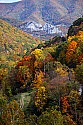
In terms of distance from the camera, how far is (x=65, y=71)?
237 ft

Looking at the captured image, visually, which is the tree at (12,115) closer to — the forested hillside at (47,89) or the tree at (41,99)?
the forested hillside at (47,89)

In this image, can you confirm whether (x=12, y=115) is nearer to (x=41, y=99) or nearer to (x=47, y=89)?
(x=41, y=99)

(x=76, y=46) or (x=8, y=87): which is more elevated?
(x=76, y=46)

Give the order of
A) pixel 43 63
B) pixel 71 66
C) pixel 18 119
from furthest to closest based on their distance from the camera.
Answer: pixel 43 63 → pixel 71 66 → pixel 18 119

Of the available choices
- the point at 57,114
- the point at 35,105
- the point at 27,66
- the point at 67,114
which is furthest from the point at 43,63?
the point at 57,114

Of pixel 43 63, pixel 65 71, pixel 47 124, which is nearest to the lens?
pixel 47 124

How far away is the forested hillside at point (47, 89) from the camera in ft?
175

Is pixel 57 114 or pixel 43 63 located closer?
pixel 57 114

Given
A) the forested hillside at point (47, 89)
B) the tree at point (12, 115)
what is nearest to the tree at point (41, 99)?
the forested hillside at point (47, 89)

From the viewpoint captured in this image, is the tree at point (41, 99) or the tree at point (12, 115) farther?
the tree at point (41, 99)

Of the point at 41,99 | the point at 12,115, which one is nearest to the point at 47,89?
the point at 41,99

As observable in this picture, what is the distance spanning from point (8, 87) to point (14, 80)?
370cm

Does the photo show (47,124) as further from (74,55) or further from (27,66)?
(27,66)

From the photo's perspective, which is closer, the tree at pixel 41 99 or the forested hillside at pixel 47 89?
the forested hillside at pixel 47 89
